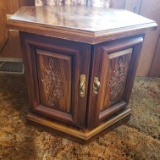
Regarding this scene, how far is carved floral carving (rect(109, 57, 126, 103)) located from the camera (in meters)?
0.90

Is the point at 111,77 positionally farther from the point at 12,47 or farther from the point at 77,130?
the point at 12,47

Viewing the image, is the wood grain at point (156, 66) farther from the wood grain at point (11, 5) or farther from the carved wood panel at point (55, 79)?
the wood grain at point (11, 5)

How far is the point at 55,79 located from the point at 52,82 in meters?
0.03

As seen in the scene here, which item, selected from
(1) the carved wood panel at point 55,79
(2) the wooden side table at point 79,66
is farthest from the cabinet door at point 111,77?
(1) the carved wood panel at point 55,79

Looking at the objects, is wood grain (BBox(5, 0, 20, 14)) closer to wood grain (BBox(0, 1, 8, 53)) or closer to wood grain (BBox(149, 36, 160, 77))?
wood grain (BBox(0, 1, 8, 53))

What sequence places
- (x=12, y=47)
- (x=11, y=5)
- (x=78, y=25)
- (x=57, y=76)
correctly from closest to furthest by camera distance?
1. (x=78, y=25)
2. (x=57, y=76)
3. (x=11, y=5)
4. (x=12, y=47)

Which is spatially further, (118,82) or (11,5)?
(11,5)

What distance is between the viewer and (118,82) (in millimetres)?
955

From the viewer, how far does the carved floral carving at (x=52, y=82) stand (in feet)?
2.81

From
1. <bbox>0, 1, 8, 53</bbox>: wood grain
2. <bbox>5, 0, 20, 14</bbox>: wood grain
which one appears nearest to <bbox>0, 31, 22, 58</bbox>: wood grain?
<bbox>0, 1, 8, 53</bbox>: wood grain

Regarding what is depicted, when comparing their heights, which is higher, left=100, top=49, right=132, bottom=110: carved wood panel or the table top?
the table top

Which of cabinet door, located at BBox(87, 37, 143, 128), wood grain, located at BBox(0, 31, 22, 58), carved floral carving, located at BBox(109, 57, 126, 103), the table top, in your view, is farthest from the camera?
wood grain, located at BBox(0, 31, 22, 58)

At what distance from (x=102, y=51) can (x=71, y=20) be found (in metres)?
0.19

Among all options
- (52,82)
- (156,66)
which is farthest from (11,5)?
(156,66)
